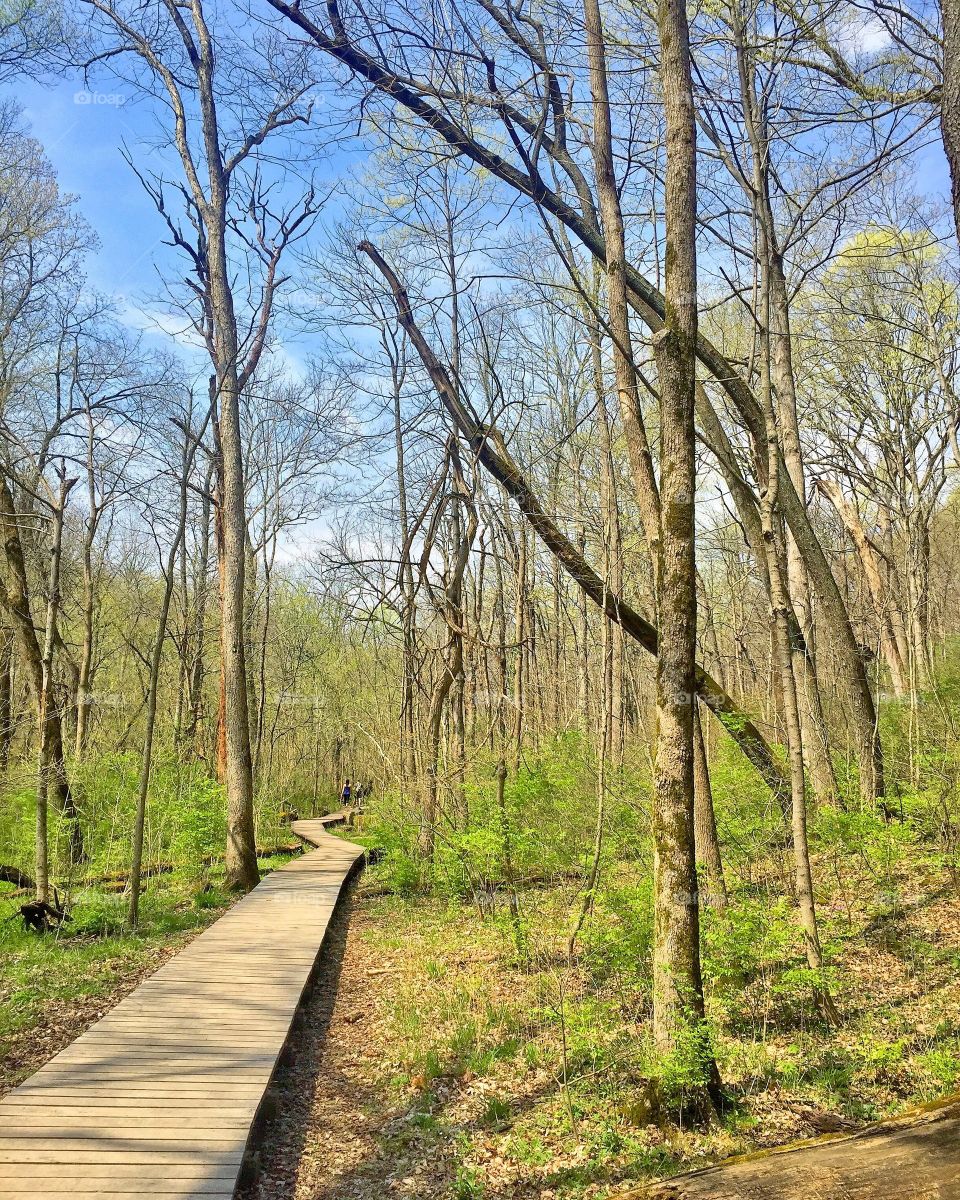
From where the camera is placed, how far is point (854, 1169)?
208 centimetres

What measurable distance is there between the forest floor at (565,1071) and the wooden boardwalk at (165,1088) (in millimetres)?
418

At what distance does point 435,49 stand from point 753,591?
2359 cm

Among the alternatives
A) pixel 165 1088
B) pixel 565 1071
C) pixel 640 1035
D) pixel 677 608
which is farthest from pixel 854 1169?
pixel 165 1088

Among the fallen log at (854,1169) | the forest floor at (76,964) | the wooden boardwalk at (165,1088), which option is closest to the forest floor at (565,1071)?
the wooden boardwalk at (165,1088)

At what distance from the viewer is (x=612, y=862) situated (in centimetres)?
716

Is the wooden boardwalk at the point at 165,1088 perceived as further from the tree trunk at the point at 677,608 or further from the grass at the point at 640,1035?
the tree trunk at the point at 677,608

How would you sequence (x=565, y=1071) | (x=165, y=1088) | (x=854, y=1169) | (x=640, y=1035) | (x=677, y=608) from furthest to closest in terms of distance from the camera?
(x=640, y=1035), (x=565, y=1071), (x=165, y=1088), (x=677, y=608), (x=854, y=1169)

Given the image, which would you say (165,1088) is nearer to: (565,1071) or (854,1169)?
(565,1071)

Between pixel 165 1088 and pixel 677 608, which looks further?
pixel 165 1088

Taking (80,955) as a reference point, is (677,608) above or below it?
above

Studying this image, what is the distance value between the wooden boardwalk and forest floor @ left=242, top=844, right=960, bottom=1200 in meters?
0.42

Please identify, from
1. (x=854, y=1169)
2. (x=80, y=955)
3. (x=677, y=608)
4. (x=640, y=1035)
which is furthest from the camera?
(x=80, y=955)

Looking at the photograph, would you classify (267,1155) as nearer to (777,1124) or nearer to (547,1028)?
(547,1028)

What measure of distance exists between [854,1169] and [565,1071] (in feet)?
9.23
